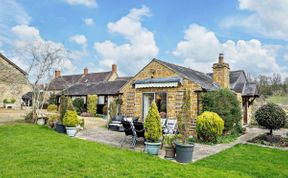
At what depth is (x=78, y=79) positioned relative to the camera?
51.2m

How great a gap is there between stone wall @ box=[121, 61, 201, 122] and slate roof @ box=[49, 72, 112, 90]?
91.6 ft

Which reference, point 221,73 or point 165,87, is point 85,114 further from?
point 221,73

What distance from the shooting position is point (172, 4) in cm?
1620

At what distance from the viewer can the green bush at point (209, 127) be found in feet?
41.2

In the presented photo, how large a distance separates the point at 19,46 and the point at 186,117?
59.4 feet

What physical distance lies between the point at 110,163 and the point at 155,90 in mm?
10020

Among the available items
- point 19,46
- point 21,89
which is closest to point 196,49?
point 19,46

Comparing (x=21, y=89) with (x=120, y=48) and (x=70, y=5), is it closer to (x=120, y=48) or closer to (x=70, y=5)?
(x=120, y=48)

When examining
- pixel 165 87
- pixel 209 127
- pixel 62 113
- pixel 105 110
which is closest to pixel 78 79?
pixel 105 110

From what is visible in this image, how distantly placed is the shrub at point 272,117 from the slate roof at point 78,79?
3433 cm

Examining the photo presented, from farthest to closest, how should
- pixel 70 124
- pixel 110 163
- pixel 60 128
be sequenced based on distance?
pixel 60 128, pixel 70 124, pixel 110 163

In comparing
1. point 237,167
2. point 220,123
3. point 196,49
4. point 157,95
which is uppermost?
point 196,49

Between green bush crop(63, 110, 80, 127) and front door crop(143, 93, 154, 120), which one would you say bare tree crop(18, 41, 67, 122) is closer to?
green bush crop(63, 110, 80, 127)

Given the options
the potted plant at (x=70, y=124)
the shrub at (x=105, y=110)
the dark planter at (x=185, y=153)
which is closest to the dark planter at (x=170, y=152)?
the dark planter at (x=185, y=153)
